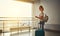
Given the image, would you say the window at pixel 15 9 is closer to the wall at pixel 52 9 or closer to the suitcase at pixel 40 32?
the wall at pixel 52 9

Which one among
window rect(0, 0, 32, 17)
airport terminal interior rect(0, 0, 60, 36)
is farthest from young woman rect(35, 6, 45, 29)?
window rect(0, 0, 32, 17)

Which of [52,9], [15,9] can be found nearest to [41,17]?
[52,9]

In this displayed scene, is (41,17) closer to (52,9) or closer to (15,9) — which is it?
(52,9)

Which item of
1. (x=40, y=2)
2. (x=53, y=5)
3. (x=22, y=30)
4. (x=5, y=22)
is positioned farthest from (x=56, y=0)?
(x=5, y=22)

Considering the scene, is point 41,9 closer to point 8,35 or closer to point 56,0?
point 56,0

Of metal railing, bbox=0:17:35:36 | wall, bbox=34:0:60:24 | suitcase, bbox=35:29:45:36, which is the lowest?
suitcase, bbox=35:29:45:36

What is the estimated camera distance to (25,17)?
1.29 m

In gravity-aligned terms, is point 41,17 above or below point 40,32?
above

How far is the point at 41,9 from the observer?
3.91 ft

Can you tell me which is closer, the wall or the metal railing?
the wall

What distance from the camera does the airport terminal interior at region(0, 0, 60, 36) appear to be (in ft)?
3.75

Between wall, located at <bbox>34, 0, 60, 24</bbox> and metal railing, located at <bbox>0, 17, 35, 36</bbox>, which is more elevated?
wall, located at <bbox>34, 0, 60, 24</bbox>

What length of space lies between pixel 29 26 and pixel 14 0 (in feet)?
1.20

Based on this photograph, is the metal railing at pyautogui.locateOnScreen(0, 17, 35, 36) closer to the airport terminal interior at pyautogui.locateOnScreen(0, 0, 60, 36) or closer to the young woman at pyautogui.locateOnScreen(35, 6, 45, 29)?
the airport terminal interior at pyautogui.locateOnScreen(0, 0, 60, 36)
